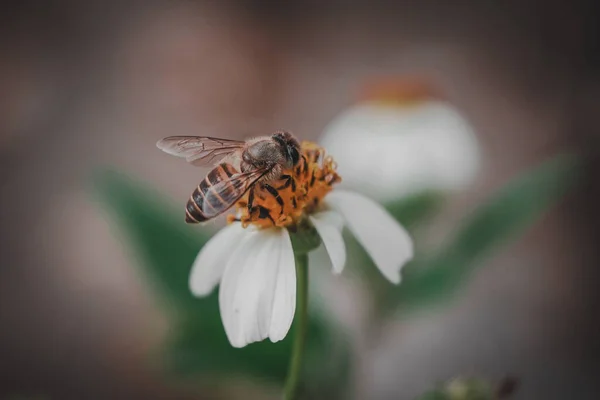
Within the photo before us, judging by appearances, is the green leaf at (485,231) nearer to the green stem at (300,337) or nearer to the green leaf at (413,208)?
the green leaf at (413,208)

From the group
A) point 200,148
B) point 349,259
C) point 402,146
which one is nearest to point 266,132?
point 402,146

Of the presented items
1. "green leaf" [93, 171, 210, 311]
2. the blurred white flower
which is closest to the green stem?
"green leaf" [93, 171, 210, 311]

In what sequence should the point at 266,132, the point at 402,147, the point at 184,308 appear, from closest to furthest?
the point at 184,308 < the point at 402,147 < the point at 266,132

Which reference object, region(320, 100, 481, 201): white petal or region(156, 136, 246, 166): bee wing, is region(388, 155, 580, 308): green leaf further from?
region(156, 136, 246, 166): bee wing

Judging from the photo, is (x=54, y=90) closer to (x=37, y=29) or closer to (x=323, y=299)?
(x=37, y=29)

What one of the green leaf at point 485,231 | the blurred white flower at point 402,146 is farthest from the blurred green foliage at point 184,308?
the blurred white flower at point 402,146

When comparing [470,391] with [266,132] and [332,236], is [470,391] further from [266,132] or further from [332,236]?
[266,132]
